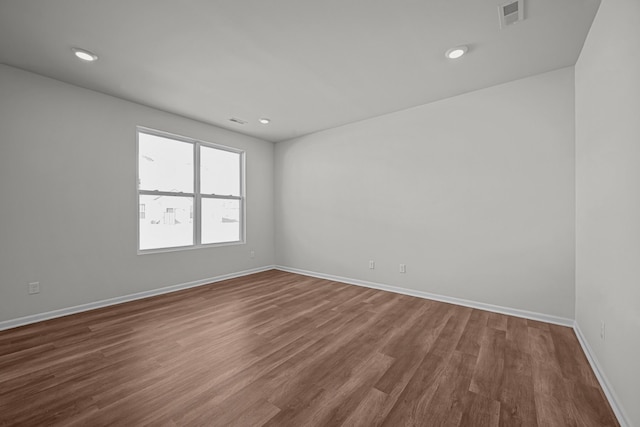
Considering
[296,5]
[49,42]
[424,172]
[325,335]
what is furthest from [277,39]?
[325,335]

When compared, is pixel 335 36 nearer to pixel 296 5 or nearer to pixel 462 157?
pixel 296 5

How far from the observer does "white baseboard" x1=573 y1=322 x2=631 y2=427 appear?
144cm

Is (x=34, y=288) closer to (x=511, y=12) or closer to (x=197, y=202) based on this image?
(x=197, y=202)

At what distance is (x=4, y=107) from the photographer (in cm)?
268

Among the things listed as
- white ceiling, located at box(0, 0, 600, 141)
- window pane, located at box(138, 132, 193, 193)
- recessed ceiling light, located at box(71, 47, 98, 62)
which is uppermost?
white ceiling, located at box(0, 0, 600, 141)

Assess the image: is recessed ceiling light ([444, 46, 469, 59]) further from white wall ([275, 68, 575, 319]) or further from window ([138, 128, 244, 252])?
window ([138, 128, 244, 252])

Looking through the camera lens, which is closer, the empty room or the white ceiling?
the empty room

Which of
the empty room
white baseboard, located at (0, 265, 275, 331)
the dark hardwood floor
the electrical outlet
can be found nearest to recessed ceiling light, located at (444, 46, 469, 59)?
the empty room

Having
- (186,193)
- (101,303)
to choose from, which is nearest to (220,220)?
(186,193)

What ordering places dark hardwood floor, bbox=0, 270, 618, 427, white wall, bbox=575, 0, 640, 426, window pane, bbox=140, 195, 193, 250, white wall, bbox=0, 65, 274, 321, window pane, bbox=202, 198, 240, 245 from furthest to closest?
window pane, bbox=202, 198, 240, 245 < window pane, bbox=140, 195, 193, 250 < white wall, bbox=0, 65, 274, 321 < dark hardwood floor, bbox=0, 270, 618, 427 < white wall, bbox=575, 0, 640, 426

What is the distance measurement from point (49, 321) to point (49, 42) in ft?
9.47

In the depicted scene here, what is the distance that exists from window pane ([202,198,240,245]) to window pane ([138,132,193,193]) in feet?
1.59

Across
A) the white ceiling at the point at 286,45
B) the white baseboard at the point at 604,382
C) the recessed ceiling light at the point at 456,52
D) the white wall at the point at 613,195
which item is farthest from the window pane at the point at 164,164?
the white baseboard at the point at 604,382

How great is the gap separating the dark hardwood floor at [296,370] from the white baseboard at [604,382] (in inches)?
1.7
